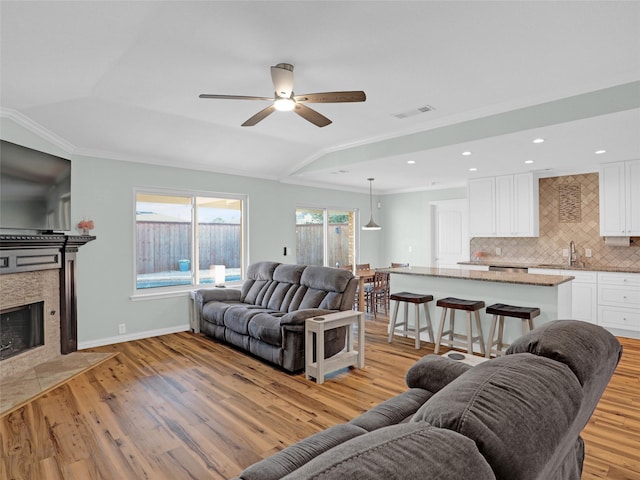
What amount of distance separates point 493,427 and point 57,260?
15.9ft

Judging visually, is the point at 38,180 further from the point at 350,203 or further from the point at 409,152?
the point at 350,203

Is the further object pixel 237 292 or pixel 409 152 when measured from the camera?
pixel 237 292

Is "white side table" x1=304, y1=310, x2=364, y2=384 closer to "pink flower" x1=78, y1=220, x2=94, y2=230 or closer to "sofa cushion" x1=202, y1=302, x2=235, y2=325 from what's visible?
"sofa cushion" x1=202, y1=302, x2=235, y2=325

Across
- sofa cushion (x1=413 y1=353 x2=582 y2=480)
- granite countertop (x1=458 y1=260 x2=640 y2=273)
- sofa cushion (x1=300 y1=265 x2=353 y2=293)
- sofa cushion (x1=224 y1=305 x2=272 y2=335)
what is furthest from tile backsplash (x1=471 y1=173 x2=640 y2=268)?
sofa cushion (x1=413 y1=353 x2=582 y2=480)

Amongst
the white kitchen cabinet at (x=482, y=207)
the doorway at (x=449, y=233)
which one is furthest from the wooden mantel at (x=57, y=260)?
the doorway at (x=449, y=233)

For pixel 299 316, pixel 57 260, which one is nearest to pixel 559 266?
pixel 299 316

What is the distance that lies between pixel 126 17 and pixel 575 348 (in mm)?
3079

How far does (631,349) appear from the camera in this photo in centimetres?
454

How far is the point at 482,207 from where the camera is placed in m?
6.55

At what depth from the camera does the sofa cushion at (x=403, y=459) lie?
626 mm

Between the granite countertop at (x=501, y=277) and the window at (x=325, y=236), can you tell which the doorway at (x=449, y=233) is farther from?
the granite countertop at (x=501, y=277)

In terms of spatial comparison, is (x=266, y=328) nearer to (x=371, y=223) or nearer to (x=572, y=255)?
(x=371, y=223)

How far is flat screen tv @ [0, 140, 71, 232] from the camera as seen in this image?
11.4ft

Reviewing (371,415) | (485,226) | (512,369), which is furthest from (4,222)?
(485,226)
